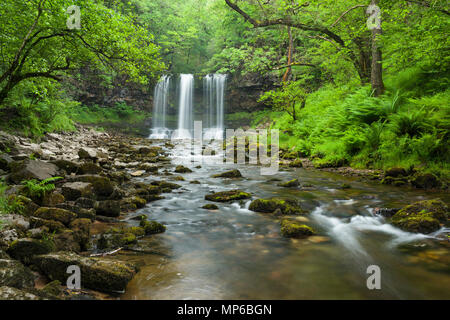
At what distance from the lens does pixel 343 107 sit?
10.2 m

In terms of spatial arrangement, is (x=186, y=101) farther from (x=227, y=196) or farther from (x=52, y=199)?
(x=52, y=199)

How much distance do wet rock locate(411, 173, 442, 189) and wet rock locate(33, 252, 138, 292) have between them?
6717mm

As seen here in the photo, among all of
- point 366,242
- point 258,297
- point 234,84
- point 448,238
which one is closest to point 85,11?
point 258,297

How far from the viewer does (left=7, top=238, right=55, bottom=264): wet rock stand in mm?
2531

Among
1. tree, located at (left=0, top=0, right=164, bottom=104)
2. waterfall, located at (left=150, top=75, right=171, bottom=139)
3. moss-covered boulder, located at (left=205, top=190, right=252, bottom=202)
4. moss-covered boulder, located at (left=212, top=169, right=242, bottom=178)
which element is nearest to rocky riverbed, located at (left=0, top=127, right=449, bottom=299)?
moss-covered boulder, located at (left=205, top=190, right=252, bottom=202)

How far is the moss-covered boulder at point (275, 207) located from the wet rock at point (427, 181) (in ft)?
10.8

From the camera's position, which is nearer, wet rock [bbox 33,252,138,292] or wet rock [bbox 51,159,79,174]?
wet rock [bbox 33,252,138,292]

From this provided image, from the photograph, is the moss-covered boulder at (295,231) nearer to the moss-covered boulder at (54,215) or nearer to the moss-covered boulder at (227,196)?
the moss-covered boulder at (227,196)

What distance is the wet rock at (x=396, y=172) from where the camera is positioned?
677 centimetres

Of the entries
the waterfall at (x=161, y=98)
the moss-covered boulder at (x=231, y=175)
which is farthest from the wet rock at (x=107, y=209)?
the waterfall at (x=161, y=98)

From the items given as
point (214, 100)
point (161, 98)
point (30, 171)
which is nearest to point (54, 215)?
point (30, 171)

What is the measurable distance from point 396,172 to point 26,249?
784cm

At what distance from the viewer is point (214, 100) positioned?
32.4m

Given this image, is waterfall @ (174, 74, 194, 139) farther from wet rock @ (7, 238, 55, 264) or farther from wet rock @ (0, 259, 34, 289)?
wet rock @ (0, 259, 34, 289)
